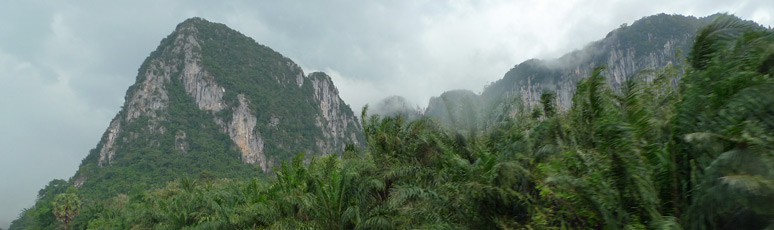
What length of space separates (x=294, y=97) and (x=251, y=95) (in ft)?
57.7

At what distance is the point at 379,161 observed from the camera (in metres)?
11.5

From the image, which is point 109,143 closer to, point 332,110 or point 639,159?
point 332,110

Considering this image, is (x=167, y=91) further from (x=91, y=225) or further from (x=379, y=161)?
(x=379, y=161)

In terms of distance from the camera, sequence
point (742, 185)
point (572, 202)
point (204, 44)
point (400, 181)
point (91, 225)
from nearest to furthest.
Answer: point (742, 185), point (572, 202), point (400, 181), point (91, 225), point (204, 44)

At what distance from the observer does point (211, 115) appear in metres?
110

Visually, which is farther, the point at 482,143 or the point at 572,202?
the point at 482,143

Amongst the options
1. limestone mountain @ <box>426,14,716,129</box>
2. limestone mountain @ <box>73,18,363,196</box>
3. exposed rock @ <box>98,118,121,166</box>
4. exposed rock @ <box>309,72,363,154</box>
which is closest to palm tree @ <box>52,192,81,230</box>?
limestone mountain @ <box>73,18,363,196</box>

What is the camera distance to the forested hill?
8181 cm

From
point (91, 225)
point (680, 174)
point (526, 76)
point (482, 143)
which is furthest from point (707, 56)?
point (526, 76)

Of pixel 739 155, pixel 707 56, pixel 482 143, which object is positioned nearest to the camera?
pixel 739 155

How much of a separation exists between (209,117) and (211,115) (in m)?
0.74

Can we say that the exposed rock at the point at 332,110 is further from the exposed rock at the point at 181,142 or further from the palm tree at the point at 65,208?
the palm tree at the point at 65,208

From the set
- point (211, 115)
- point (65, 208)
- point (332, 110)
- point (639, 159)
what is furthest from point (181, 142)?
point (639, 159)

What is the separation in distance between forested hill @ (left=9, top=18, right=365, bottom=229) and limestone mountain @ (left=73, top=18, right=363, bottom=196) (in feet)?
0.83
